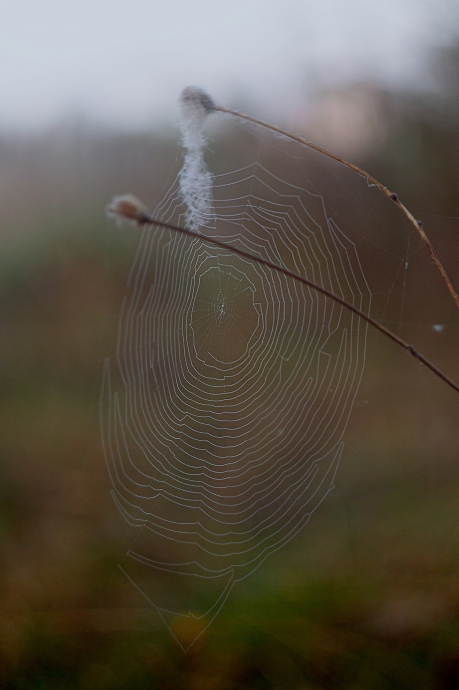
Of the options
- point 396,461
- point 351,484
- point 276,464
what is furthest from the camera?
point 396,461

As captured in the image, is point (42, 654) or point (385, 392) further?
point (385, 392)

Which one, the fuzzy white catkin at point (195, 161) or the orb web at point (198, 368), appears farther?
the orb web at point (198, 368)

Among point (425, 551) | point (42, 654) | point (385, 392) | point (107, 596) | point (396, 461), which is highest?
point (385, 392)

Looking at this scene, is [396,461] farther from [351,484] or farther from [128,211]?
[128,211]

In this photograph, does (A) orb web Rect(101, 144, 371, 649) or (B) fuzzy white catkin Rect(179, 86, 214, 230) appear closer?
(B) fuzzy white catkin Rect(179, 86, 214, 230)

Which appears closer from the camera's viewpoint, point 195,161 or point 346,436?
point 195,161

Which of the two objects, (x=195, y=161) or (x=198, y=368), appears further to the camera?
(x=198, y=368)

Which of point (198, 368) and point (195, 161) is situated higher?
point (195, 161)

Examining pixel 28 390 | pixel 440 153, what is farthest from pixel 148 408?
pixel 440 153
